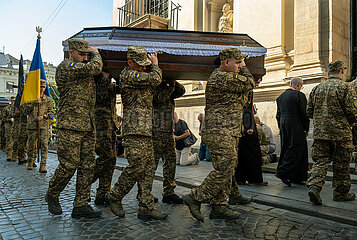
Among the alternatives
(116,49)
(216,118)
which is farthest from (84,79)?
(216,118)

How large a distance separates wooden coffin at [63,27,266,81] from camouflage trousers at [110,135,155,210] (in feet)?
3.46

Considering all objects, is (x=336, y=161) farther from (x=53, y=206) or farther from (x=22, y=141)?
(x=22, y=141)

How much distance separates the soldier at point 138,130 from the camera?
388 centimetres

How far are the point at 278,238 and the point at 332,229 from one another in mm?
773

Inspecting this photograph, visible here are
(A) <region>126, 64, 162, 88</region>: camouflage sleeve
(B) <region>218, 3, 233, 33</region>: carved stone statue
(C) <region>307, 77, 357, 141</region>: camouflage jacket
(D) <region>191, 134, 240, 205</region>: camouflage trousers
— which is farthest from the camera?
(B) <region>218, 3, 233, 33</region>: carved stone statue

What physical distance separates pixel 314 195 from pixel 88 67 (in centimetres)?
335

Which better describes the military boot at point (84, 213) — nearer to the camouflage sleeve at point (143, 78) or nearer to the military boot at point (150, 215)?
the military boot at point (150, 215)

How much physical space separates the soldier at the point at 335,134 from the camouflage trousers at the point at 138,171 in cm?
221

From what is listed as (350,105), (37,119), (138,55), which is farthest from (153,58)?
(37,119)

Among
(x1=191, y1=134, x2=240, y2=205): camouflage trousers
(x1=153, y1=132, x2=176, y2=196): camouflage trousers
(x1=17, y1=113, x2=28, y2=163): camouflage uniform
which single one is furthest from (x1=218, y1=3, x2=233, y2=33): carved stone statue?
(x1=191, y1=134, x2=240, y2=205): camouflage trousers

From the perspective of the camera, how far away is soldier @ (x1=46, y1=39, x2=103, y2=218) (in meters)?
3.98

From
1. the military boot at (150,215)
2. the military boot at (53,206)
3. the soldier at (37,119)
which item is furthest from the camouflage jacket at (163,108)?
the soldier at (37,119)

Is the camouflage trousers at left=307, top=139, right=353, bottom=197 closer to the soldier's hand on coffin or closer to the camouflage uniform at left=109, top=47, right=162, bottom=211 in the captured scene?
the camouflage uniform at left=109, top=47, right=162, bottom=211

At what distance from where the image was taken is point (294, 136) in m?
5.78
